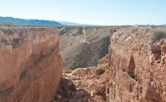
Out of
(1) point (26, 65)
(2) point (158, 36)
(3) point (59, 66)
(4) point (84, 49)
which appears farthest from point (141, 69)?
(4) point (84, 49)

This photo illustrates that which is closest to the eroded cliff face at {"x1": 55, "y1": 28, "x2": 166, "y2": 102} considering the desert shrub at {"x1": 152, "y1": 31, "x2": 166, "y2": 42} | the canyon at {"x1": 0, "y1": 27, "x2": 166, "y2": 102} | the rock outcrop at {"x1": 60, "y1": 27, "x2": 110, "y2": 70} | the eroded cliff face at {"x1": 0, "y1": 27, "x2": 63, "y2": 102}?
the canyon at {"x1": 0, "y1": 27, "x2": 166, "y2": 102}

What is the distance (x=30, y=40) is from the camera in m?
16.5

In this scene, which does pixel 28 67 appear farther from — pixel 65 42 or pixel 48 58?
pixel 65 42

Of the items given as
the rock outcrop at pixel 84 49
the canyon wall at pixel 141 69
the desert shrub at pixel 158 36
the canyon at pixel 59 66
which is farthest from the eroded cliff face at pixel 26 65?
the rock outcrop at pixel 84 49

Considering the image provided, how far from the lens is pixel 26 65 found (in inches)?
600

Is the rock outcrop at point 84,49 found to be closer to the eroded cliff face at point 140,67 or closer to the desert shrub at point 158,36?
the eroded cliff face at point 140,67

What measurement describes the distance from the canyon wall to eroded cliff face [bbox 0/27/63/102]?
13.2 feet

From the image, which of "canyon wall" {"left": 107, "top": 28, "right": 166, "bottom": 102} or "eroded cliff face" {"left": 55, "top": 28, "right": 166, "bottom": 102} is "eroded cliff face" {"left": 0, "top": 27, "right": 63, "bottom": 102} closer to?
"eroded cliff face" {"left": 55, "top": 28, "right": 166, "bottom": 102}

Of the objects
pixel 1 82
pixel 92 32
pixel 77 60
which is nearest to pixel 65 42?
pixel 92 32

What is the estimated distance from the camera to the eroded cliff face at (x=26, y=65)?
1216 cm

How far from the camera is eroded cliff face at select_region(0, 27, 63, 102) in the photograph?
1216cm

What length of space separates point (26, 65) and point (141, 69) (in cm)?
499

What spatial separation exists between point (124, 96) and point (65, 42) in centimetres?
6123

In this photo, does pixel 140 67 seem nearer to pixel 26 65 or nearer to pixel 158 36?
pixel 158 36
